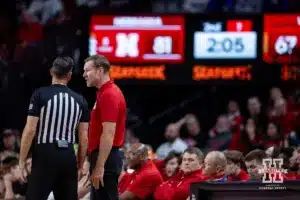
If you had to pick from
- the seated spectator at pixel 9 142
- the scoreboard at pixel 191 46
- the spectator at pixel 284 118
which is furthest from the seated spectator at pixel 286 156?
the seated spectator at pixel 9 142

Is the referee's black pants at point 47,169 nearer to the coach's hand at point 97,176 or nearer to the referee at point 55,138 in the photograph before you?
the referee at point 55,138

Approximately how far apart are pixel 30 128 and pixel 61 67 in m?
0.60

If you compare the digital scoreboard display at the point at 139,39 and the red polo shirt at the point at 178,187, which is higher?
the digital scoreboard display at the point at 139,39

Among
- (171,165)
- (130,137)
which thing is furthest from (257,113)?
(171,165)

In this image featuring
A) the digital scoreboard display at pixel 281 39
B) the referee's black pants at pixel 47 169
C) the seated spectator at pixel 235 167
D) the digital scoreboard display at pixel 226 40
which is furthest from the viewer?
the digital scoreboard display at pixel 226 40

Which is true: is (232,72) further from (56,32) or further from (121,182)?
(121,182)

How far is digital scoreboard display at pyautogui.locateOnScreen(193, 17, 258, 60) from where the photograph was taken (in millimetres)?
15484

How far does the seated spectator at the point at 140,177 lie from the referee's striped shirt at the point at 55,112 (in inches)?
73.3

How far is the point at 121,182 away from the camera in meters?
11.0

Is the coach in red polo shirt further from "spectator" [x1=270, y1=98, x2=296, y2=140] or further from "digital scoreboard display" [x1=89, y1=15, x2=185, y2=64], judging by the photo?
"digital scoreboard display" [x1=89, y1=15, x2=185, y2=64]

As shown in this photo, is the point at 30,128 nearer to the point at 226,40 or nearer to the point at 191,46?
the point at 191,46

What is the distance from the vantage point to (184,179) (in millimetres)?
10023

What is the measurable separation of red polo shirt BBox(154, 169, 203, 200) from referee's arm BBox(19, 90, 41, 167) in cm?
202

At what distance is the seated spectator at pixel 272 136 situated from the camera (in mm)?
14116
